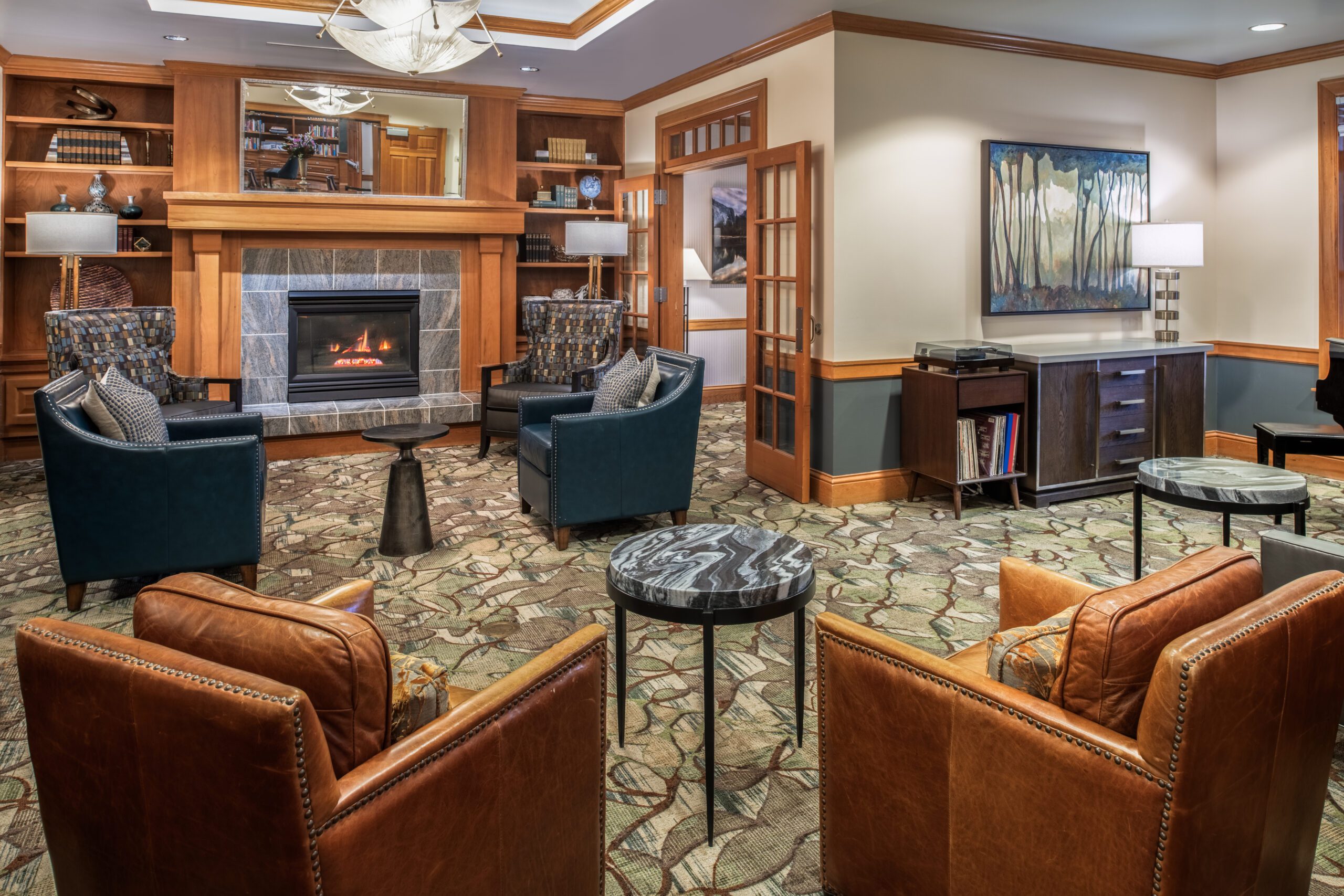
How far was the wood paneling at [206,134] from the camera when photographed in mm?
6461

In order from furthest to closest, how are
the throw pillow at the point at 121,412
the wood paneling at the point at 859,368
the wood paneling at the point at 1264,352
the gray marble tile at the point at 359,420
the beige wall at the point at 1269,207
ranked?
1. the gray marble tile at the point at 359,420
2. the wood paneling at the point at 1264,352
3. the beige wall at the point at 1269,207
4. the wood paneling at the point at 859,368
5. the throw pillow at the point at 121,412

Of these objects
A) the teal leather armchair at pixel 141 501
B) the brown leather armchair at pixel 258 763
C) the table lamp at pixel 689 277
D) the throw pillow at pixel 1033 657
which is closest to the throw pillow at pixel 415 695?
the brown leather armchair at pixel 258 763

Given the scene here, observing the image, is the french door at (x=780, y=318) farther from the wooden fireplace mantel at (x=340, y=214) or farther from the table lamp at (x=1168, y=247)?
the wooden fireplace mantel at (x=340, y=214)

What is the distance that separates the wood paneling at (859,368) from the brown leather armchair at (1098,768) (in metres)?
3.50

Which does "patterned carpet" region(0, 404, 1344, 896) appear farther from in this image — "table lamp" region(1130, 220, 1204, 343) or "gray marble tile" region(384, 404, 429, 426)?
"table lamp" region(1130, 220, 1204, 343)

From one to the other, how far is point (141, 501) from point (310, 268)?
381 cm

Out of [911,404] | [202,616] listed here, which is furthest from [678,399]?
[202,616]

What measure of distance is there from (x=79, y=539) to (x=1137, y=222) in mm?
6032

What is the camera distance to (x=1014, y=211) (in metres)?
5.49

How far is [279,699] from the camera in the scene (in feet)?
3.80

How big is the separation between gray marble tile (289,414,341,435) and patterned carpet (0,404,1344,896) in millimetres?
250

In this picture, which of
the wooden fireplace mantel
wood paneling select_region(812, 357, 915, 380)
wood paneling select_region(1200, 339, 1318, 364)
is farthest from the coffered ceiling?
wood paneling select_region(1200, 339, 1318, 364)

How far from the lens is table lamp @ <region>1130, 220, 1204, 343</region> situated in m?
5.61

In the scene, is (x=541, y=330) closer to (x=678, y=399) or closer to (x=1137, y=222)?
(x=678, y=399)
